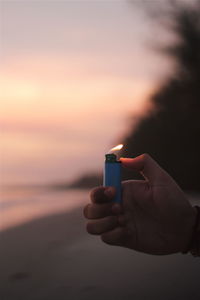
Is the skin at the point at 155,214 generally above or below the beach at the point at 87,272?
above

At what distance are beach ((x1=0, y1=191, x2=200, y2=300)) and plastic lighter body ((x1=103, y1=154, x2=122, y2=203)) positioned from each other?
3.99ft

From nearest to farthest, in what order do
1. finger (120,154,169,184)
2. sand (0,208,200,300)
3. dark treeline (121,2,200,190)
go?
finger (120,154,169,184) < sand (0,208,200,300) < dark treeline (121,2,200,190)

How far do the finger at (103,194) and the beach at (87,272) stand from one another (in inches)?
46.1

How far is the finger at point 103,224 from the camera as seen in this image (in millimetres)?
2336

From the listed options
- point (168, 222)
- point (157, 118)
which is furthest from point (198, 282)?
point (157, 118)

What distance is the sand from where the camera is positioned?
10.6ft

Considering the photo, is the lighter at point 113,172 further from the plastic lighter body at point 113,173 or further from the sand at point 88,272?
→ the sand at point 88,272

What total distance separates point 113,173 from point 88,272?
65.0 inches

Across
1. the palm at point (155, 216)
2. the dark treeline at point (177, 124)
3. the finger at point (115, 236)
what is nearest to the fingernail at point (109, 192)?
the finger at point (115, 236)

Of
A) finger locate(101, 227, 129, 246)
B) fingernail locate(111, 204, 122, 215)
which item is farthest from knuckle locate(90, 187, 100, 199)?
finger locate(101, 227, 129, 246)

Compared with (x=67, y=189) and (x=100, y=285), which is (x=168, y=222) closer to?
(x=100, y=285)

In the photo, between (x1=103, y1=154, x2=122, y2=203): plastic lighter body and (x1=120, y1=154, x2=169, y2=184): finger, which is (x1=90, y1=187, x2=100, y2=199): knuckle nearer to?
(x1=103, y1=154, x2=122, y2=203): plastic lighter body

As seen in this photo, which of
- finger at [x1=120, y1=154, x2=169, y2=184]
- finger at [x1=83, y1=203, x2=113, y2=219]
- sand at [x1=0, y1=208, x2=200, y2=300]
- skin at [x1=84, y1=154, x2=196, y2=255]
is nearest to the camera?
finger at [x1=83, y1=203, x2=113, y2=219]

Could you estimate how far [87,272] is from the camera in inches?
143
